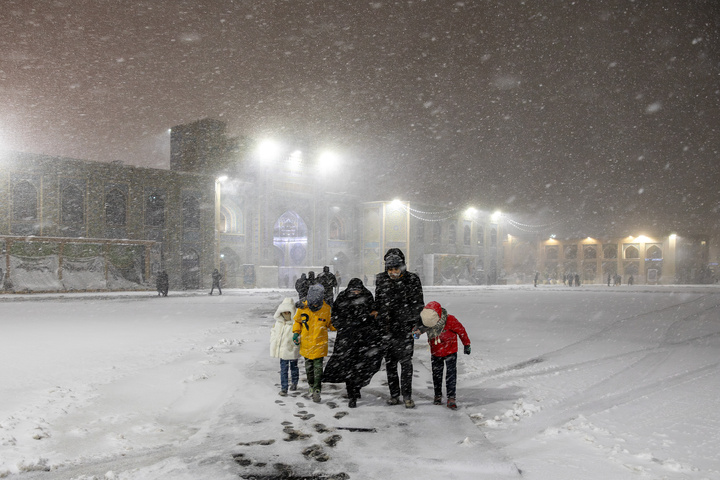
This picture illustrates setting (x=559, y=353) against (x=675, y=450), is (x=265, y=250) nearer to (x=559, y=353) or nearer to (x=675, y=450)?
(x=559, y=353)

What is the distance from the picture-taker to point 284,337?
6.46 m

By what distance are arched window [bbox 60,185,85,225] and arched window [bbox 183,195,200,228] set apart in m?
6.25

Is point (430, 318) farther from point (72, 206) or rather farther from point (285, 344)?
point (72, 206)

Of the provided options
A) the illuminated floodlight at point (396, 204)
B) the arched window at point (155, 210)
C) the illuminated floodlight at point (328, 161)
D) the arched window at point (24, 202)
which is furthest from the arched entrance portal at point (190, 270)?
the illuminated floodlight at point (396, 204)

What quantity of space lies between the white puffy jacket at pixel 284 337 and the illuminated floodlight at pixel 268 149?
3713 centimetres

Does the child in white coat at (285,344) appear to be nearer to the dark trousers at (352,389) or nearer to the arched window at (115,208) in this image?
the dark trousers at (352,389)

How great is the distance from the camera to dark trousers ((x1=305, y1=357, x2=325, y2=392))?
618cm

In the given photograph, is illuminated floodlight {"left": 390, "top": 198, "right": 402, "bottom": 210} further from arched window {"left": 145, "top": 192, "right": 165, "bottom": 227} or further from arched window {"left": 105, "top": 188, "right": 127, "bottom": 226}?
arched window {"left": 105, "top": 188, "right": 127, "bottom": 226}

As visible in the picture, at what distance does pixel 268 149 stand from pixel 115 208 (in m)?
13.8

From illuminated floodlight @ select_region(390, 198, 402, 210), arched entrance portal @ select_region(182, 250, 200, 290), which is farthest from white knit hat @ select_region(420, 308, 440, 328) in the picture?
illuminated floodlight @ select_region(390, 198, 402, 210)

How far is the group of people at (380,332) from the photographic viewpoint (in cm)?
588

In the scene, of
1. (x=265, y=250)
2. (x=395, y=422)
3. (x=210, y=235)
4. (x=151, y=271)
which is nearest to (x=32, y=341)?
(x=395, y=422)

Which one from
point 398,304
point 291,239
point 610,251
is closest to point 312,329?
point 398,304

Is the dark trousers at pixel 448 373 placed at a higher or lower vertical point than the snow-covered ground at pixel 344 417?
higher
